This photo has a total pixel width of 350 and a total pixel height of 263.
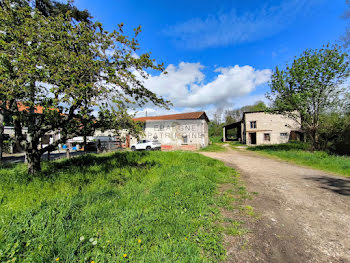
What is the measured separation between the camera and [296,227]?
108 inches

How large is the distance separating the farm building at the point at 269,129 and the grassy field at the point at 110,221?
2350 centimetres

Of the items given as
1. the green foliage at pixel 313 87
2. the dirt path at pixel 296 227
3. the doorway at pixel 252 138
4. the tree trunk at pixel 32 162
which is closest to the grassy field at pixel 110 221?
the dirt path at pixel 296 227

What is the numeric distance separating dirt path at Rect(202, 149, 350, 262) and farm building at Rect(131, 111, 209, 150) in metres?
17.0

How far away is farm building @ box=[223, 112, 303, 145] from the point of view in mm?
22891

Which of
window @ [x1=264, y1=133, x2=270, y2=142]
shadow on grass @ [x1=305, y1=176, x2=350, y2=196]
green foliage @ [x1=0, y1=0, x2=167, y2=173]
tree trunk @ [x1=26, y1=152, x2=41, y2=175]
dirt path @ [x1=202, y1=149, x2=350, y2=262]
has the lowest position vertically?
shadow on grass @ [x1=305, y1=176, x2=350, y2=196]

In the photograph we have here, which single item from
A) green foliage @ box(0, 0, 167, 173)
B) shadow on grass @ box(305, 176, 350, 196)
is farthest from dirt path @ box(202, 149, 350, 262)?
green foliage @ box(0, 0, 167, 173)

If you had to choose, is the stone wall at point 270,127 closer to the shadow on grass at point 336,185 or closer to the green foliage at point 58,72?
the shadow on grass at point 336,185

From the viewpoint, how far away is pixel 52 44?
4.13 metres

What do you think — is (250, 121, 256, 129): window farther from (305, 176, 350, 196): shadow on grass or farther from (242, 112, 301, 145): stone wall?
(305, 176, 350, 196): shadow on grass

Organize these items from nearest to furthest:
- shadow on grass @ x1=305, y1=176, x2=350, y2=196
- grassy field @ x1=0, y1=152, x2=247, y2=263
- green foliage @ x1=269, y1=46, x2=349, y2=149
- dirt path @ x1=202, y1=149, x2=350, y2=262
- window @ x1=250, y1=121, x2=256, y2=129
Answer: grassy field @ x1=0, y1=152, x2=247, y2=263 < dirt path @ x1=202, y1=149, x2=350, y2=262 < shadow on grass @ x1=305, y1=176, x2=350, y2=196 < green foliage @ x1=269, y1=46, x2=349, y2=149 < window @ x1=250, y1=121, x2=256, y2=129

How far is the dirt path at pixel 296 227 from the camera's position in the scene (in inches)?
83.8

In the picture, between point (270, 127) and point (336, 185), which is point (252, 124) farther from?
point (336, 185)

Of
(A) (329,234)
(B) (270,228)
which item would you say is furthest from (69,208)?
(A) (329,234)

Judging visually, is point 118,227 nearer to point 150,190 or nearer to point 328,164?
point 150,190
